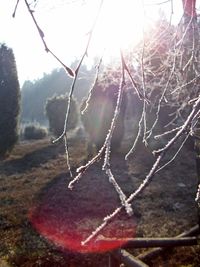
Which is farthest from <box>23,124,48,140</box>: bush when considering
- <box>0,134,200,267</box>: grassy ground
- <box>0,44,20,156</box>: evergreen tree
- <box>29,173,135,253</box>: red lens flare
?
<box>29,173,135,253</box>: red lens flare

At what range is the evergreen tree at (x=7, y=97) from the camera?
83.9ft

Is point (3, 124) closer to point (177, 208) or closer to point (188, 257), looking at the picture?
point (177, 208)

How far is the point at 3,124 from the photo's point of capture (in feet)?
84.9

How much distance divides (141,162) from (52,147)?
315 inches

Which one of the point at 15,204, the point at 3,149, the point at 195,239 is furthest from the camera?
the point at 3,149

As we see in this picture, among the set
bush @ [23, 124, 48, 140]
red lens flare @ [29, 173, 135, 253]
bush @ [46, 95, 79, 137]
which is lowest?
red lens flare @ [29, 173, 135, 253]

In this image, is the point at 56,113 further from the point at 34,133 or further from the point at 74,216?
the point at 74,216

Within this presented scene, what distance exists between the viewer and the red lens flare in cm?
1076

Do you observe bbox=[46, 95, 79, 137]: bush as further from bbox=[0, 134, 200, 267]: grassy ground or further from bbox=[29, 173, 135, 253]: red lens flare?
bbox=[29, 173, 135, 253]: red lens flare

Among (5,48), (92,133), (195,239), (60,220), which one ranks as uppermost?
(5,48)

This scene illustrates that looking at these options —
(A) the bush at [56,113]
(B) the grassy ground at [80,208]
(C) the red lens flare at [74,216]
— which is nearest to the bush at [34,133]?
(A) the bush at [56,113]

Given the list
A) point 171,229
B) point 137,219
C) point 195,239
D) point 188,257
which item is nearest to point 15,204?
point 137,219

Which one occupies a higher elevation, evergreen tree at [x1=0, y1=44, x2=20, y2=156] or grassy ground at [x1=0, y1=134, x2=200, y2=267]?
evergreen tree at [x1=0, y1=44, x2=20, y2=156]

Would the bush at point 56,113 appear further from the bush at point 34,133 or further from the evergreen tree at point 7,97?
the bush at point 34,133
